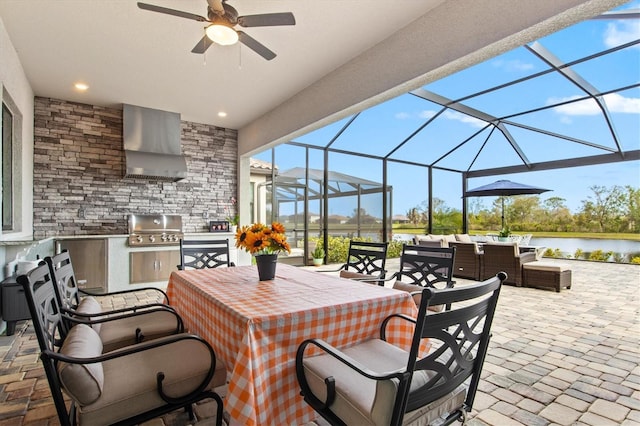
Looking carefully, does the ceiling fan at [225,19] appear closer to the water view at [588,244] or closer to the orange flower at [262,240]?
the orange flower at [262,240]

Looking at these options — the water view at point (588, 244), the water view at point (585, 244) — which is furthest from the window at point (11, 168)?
the water view at point (588, 244)

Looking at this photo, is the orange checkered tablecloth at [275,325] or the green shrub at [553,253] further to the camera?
the green shrub at [553,253]

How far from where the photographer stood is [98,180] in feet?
17.6

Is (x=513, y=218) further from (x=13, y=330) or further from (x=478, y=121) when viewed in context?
(x=13, y=330)

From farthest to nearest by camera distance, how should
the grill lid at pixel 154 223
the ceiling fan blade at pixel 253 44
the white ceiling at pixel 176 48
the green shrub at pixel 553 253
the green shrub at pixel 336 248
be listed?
1. the green shrub at pixel 553 253
2. the green shrub at pixel 336 248
3. the grill lid at pixel 154 223
4. the white ceiling at pixel 176 48
5. the ceiling fan blade at pixel 253 44

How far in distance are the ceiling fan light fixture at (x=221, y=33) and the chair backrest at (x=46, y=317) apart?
1857mm


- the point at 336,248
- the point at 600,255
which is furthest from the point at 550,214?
the point at 336,248

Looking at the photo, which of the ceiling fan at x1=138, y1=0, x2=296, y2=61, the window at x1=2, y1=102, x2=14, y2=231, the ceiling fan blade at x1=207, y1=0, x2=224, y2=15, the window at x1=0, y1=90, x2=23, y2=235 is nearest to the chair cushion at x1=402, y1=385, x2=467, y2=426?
the ceiling fan at x1=138, y1=0, x2=296, y2=61

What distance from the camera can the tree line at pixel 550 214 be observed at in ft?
26.4

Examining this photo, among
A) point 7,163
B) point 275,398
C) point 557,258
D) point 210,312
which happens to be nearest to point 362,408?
point 275,398

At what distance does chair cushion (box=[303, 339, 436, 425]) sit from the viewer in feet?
3.80

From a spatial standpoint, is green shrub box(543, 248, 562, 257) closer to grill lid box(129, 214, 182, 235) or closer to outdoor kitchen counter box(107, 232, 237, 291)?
grill lid box(129, 214, 182, 235)

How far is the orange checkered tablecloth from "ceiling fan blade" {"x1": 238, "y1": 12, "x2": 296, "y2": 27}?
184cm

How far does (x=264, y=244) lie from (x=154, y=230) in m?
4.15
